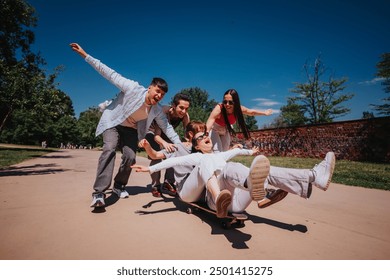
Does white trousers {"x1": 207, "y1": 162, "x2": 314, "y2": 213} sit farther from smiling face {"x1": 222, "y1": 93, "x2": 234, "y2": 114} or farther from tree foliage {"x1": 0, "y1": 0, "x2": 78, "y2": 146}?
tree foliage {"x1": 0, "y1": 0, "x2": 78, "y2": 146}

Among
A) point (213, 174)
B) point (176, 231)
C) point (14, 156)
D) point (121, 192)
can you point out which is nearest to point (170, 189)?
point (121, 192)

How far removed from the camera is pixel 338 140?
45.8 ft

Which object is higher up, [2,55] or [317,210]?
[2,55]

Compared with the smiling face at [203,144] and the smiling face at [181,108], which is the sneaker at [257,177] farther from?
the smiling face at [181,108]

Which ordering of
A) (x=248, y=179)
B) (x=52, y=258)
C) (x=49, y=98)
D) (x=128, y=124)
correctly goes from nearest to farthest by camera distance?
1. (x=52, y=258)
2. (x=248, y=179)
3. (x=128, y=124)
4. (x=49, y=98)

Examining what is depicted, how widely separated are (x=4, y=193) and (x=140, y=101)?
9.24 ft

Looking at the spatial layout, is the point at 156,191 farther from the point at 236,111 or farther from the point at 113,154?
the point at 236,111

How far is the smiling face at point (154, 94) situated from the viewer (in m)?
3.40

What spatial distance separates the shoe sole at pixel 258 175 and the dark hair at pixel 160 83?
200 cm

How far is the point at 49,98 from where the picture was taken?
37.7ft

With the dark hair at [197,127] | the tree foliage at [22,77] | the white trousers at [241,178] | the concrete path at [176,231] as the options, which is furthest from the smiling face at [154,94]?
the tree foliage at [22,77]
